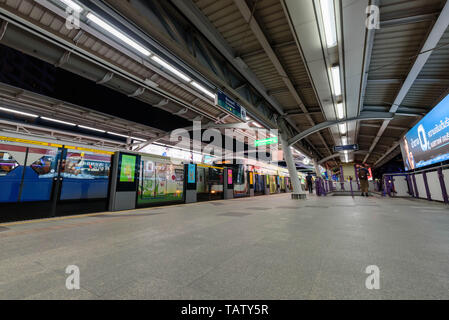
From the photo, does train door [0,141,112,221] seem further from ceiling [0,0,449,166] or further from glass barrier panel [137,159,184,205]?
ceiling [0,0,449,166]

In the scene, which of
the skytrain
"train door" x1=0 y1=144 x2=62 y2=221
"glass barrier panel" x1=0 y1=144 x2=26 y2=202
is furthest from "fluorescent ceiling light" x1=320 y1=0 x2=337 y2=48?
"glass barrier panel" x1=0 y1=144 x2=26 y2=202

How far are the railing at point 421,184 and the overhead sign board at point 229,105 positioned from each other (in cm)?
744

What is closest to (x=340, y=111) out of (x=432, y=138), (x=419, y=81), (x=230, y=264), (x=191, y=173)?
(x=419, y=81)

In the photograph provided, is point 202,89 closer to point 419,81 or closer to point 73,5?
point 73,5

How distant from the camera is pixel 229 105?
23.9 ft

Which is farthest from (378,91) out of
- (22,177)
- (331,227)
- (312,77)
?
(22,177)

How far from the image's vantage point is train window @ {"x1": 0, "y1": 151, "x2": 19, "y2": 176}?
437 centimetres

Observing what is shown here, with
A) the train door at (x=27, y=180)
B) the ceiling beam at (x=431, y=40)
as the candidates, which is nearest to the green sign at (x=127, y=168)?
the train door at (x=27, y=180)

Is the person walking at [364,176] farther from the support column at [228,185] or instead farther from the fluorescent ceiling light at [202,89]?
the fluorescent ceiling light at [202,89]

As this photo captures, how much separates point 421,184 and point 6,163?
1538cm

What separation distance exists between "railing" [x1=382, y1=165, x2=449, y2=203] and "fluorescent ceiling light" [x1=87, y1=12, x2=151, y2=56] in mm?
10447

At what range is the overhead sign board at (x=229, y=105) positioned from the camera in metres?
6.86

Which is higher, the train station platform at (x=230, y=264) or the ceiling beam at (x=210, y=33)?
the ceiling beam at (x=210, y=33)

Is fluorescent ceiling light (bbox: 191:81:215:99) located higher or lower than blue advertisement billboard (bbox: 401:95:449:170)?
higher
